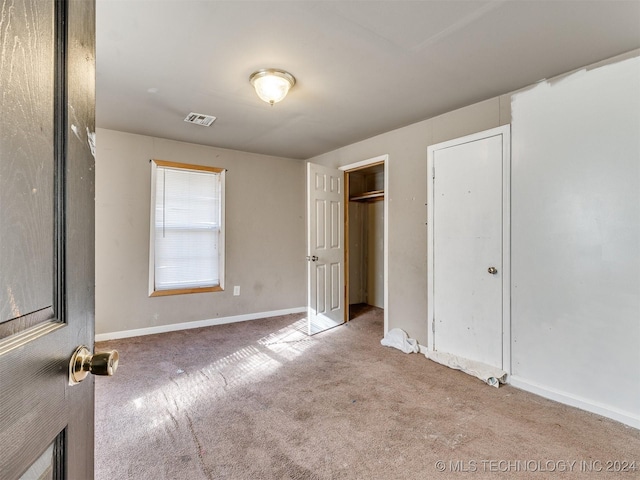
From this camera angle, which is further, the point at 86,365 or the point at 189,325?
the point at 189,325

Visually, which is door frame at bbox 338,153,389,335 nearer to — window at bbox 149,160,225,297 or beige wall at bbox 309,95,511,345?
beige wall at bbox 309,95,511,345

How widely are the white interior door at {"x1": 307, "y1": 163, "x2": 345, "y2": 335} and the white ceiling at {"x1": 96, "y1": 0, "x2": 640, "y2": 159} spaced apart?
1023 mm

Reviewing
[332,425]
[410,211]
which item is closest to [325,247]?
[410,211]

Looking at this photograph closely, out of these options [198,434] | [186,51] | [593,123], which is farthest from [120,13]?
[593,123]

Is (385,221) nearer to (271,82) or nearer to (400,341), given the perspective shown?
(400,341)

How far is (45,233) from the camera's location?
1.79 ft

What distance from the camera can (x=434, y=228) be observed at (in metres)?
3.08

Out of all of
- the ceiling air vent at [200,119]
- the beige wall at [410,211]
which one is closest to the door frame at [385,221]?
the beige wall at [410,211]

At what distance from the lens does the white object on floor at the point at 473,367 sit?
2529mm

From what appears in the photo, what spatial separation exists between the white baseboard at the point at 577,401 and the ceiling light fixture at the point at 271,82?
113 inches

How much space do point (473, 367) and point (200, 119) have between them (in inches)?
136

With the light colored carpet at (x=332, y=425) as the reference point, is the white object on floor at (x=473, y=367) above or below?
above

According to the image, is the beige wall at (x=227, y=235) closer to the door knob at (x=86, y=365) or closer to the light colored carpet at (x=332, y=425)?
the light colored carpet at (x=332, y=425)

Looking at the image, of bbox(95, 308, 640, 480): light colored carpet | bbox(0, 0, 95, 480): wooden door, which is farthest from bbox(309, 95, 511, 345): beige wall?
bbox(0, 0, 95, 480): wooden door
